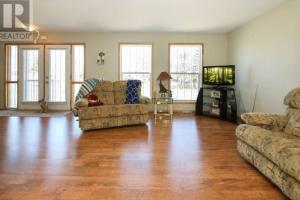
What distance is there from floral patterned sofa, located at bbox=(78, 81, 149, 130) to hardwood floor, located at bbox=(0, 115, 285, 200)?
24 centimetres

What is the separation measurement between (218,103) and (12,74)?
21.0 ft

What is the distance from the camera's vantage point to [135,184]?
2.41 m

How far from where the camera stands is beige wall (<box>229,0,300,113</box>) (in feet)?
13.4

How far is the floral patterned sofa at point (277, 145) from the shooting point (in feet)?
6.59

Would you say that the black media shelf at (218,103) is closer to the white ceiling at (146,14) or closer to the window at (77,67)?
the white ceiling at (146,14)

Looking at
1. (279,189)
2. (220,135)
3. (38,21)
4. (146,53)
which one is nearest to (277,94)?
(220,135)

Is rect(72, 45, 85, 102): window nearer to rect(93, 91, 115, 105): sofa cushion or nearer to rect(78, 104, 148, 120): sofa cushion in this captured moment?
rect(93, 91, 115, 105): sofa cushion

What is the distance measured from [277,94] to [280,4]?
164 centimetres

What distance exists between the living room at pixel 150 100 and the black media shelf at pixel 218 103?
3cm

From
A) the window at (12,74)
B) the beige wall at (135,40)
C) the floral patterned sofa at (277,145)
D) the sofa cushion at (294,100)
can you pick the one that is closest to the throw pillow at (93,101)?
the beige wall at (135,40)

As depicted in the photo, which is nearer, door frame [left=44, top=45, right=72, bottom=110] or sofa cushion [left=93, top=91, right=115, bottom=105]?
sofa cushion [left=93, top=91, right=115, bottom=105]

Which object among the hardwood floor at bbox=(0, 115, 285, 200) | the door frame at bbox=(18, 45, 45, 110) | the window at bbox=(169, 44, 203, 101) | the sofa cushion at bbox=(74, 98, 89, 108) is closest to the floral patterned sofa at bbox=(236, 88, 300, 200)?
the hardwood floor at bbox=(0, 115, 285, 200)

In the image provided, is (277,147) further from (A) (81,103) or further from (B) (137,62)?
(B) (137,62)

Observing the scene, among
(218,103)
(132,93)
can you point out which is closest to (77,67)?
(132,93)
